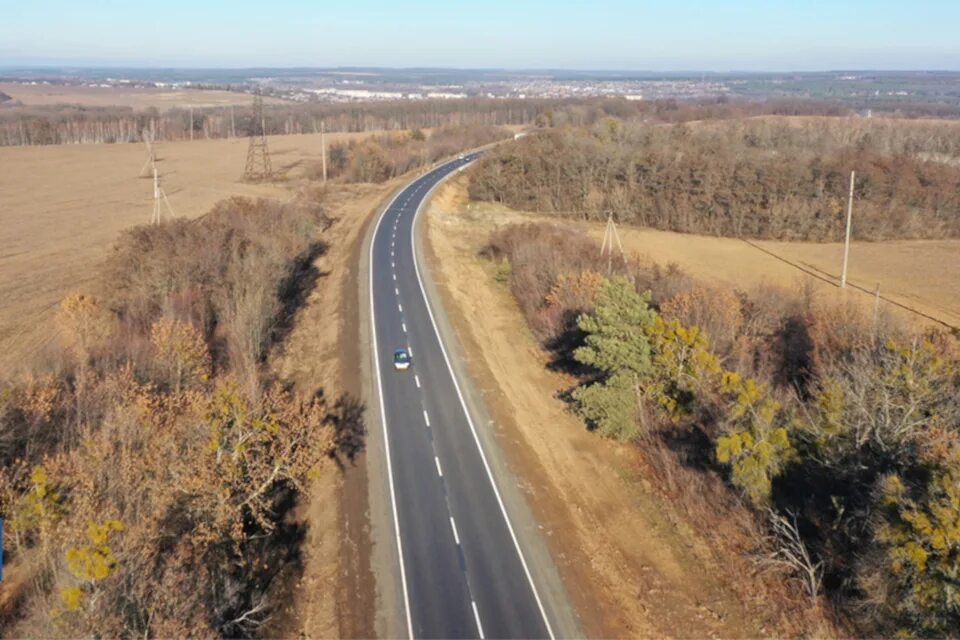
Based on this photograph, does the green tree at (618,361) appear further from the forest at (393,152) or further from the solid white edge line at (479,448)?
the forest at (393,152)

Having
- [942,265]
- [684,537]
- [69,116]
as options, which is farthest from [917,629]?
[69,116]

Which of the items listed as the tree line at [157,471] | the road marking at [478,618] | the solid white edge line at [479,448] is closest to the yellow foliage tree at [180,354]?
the tree line at [157,471]

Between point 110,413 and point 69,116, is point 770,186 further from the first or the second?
point 69,116

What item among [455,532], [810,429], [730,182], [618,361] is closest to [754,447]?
[810,429]

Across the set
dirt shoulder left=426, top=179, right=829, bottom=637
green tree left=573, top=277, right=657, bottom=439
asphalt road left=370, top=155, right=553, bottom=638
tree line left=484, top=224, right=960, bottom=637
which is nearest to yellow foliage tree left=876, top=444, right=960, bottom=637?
tree line left=484, top=224, right=960, bottom=637

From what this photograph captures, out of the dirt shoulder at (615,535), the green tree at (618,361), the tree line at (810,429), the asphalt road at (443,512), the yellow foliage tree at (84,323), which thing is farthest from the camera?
the yellow foliage tree at (84,323)

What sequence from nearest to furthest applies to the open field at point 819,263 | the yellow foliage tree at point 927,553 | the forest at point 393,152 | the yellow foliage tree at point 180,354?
the yellow foliage tree at point 927,553 → the yellow foliage tree at point 180,354 → the open field at point 819,263 → the forest at point 393,152
